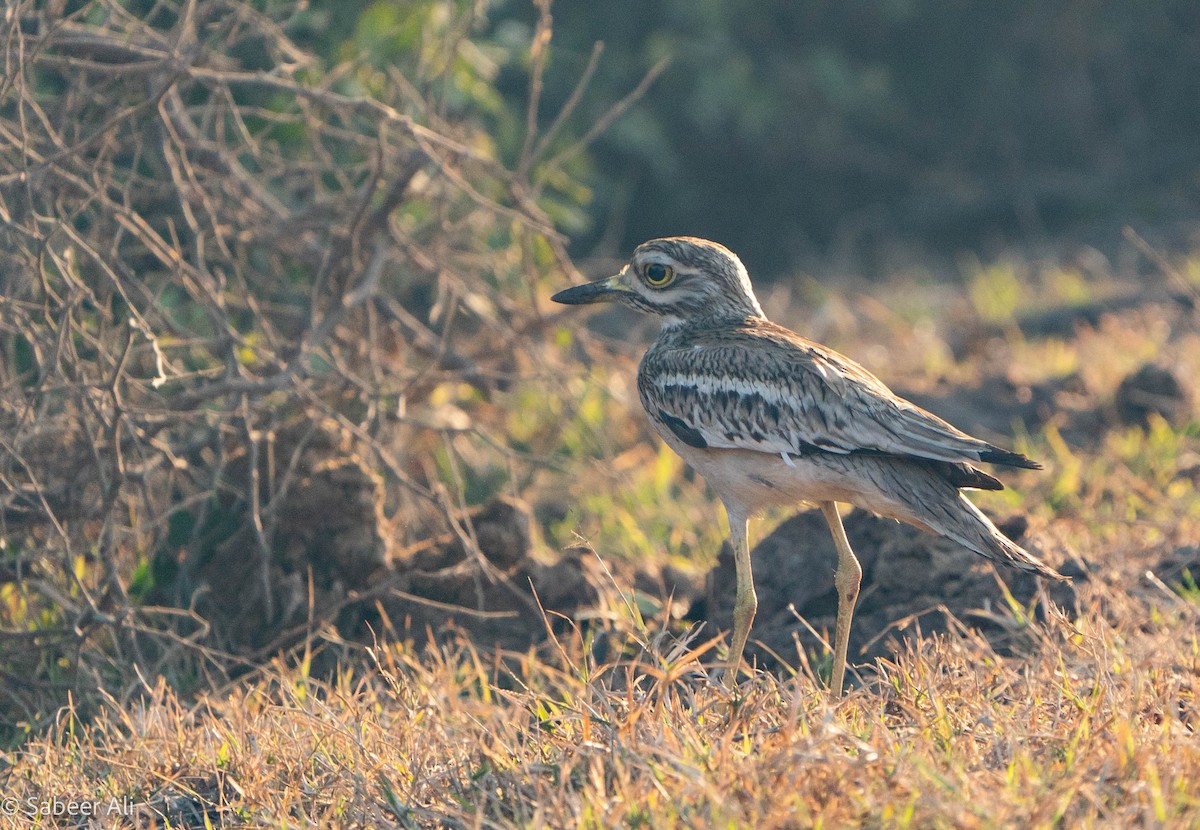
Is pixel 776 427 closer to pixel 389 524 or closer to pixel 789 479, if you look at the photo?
pixel 789 479

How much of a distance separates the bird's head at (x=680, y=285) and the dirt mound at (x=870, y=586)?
91cm

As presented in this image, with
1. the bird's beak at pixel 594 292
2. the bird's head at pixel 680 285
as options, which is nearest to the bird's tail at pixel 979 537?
the bird's head at pixel 680 285

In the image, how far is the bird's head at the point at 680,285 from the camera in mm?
4957

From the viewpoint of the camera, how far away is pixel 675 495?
7355mm

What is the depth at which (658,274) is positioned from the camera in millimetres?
4984

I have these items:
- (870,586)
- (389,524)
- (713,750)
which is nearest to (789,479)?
(870,586)

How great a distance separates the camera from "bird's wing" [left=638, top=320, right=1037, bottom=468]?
163 inches

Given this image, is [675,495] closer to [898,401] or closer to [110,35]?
[898,401]

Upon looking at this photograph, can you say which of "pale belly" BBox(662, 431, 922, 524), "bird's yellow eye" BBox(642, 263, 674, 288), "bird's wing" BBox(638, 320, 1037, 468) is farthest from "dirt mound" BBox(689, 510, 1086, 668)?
"bird's yellow eye" BBox(642, 263, 674, 288)

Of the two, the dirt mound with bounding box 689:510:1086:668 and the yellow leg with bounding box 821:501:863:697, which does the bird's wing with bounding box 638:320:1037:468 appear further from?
the dirt mound with bounding box 689:510:1086:668

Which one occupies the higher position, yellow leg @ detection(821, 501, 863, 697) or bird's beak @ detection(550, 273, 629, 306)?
bird's beak @ detection(550, 273, 629, 306)

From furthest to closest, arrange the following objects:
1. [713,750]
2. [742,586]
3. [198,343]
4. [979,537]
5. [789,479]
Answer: [198,343]
[742,586]
[789,479]
[979,537]
[713,750]

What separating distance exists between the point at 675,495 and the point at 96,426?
323 cm

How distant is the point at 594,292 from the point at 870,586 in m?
1.44
